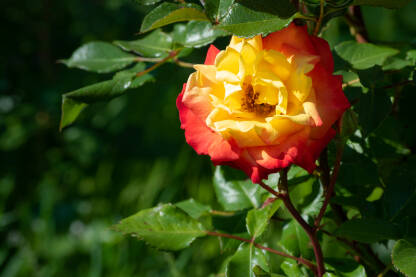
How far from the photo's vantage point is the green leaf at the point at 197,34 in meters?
0.52

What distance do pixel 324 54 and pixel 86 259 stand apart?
157 centimetres

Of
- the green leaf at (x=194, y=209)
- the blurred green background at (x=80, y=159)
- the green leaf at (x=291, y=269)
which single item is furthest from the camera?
the blurred green background at (x=80, y=159)

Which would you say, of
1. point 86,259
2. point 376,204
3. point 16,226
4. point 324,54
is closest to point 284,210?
point 376,204

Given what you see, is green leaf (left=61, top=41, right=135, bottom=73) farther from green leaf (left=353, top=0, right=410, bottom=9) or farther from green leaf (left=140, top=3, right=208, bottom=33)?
green leaf (left=353, top=0, right=410, bottom=9)

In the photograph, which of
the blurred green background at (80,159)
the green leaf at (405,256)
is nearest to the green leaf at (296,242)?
the green leaf at (405,256)

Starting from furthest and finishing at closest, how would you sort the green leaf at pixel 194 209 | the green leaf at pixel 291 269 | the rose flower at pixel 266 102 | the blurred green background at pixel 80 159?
the blurred green background at pixel 80 159 → the green leaf at pixel 194 209 → the green leaf at pixel 291 269 → the rose flower at pixel 266 102

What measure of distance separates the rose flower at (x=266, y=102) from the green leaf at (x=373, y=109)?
66mm

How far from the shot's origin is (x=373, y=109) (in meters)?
0.44

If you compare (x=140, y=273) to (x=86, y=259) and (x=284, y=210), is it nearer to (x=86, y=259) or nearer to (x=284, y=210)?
(x=86, y=259)

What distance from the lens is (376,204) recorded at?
53 cm

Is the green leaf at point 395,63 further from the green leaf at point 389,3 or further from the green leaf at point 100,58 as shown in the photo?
the green leaf at point 100,58

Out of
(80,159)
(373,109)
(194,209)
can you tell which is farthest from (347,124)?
(80,159)

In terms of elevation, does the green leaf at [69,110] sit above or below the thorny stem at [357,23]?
below

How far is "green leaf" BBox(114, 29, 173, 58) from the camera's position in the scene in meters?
0.58
